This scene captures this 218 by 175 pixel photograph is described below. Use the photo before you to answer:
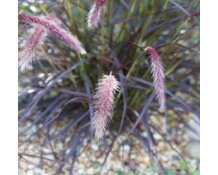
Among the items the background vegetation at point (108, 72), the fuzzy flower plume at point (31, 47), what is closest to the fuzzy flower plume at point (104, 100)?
the fuzzy flower plume at point (31, 47)

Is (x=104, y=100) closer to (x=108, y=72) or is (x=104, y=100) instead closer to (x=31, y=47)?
(x=31, y=47)

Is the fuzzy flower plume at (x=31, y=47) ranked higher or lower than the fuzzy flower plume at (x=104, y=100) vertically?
higher

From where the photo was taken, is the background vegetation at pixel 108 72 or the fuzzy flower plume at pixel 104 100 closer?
the fuzzy flower plume at pixel 104 100

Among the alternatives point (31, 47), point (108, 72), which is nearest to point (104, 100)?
point (31, 47)

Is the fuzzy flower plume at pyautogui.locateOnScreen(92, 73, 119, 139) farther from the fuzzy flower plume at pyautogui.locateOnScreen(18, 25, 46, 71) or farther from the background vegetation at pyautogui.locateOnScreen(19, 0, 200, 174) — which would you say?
the background vegetation at pyautogui.locateOnScreen(19, 0, 200, 174)

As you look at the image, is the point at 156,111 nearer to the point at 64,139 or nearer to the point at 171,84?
the point at 171,84

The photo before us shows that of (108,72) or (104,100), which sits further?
(108,72)

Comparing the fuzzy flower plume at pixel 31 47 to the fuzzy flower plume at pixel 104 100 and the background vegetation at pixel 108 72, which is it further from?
the background vegetation at pixel 108 72

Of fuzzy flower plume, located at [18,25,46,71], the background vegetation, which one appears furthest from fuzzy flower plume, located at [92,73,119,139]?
the background vegetation
